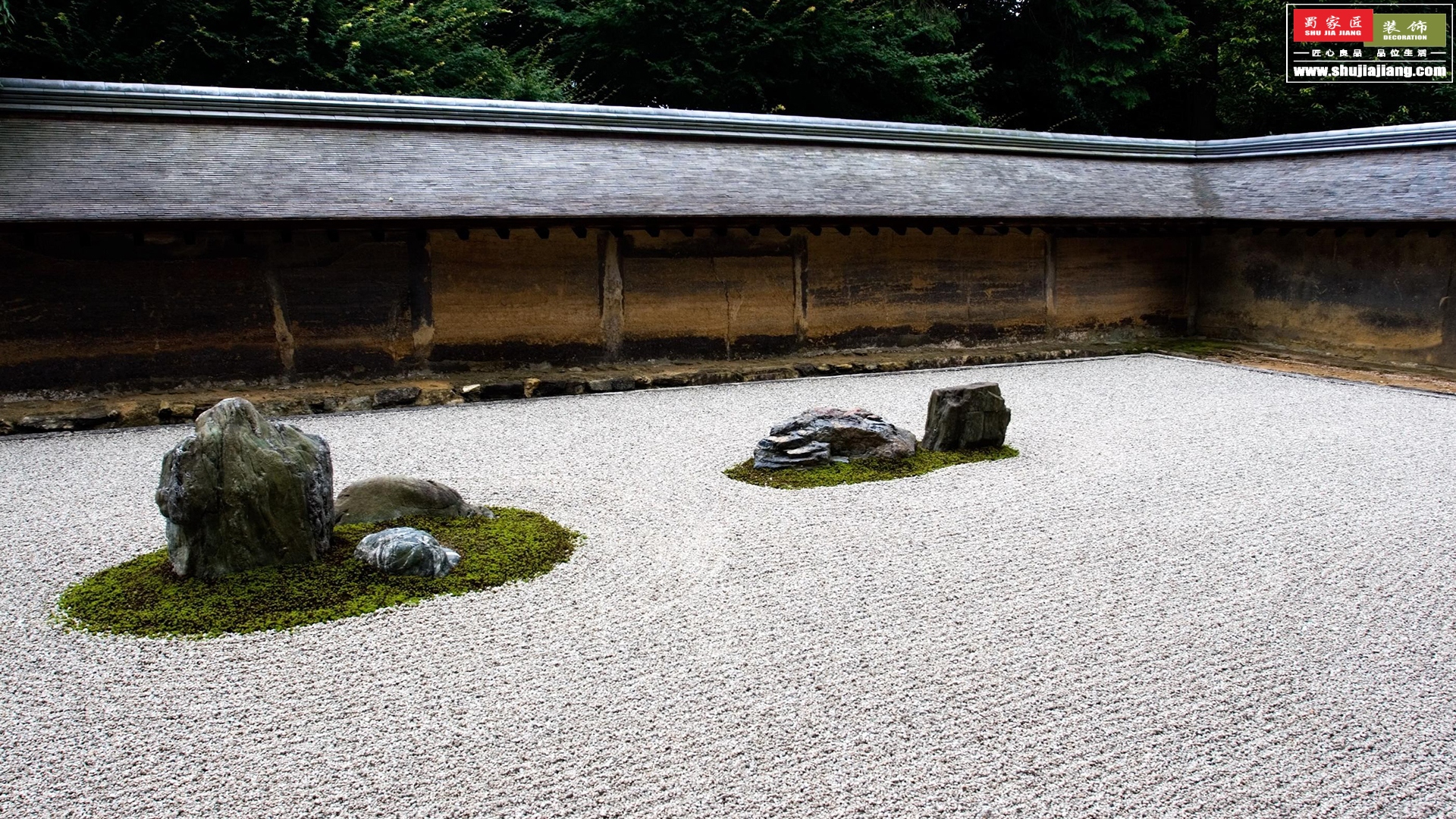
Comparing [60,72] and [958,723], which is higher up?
[60,72]

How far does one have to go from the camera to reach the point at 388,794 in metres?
2.77

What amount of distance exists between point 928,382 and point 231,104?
23.4 ft

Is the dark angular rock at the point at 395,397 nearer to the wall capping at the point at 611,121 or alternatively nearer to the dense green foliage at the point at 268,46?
the wall capping at the point at 611,121

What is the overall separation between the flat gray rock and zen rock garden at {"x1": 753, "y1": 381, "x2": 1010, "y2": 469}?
7.94 feet

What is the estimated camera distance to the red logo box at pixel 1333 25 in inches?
720

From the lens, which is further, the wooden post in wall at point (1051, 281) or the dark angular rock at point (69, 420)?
the wooden post in wall at point (1051, 281)

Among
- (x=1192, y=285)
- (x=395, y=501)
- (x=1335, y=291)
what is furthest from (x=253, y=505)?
(x=1192, y=285)

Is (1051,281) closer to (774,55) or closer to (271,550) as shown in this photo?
(774,55)

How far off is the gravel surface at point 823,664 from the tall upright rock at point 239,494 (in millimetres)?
578

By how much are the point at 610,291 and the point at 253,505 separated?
19.3 feet

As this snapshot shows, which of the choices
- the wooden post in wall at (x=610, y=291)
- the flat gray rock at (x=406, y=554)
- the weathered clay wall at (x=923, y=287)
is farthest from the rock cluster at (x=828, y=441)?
the weathered clay wall at (x=923, y=287)

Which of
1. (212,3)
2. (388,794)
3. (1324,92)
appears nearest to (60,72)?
(212,3)

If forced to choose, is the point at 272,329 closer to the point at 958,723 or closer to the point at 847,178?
the point at 847,178

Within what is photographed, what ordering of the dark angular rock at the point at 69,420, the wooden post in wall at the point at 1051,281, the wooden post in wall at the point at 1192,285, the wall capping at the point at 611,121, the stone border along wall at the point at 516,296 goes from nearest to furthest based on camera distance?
the dark angular rock at the point at 69,420, the stone border along wall at the point at 516,296, the wall capping at the point at 611,121, the wooden post in wall at the point at 1051,281, the wooden post in wall at the point at 1192,285
